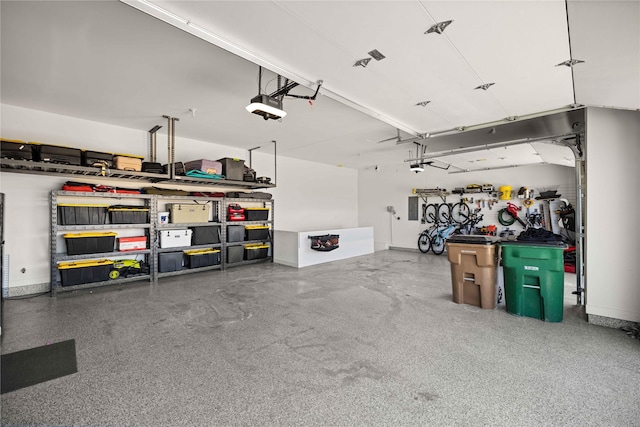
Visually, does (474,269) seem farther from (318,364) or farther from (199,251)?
(199,251)

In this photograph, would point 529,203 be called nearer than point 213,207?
No

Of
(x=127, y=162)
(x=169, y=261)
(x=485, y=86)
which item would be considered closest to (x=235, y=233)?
(x=169, y=261)

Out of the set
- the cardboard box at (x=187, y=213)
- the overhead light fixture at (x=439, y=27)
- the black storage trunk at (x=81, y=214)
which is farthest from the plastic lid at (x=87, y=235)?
the overhead light fixture at (x=439, y=27)

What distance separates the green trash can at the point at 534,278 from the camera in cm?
326

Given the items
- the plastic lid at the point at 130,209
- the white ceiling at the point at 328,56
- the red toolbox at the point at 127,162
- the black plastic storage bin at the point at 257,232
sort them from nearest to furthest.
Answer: the white ceiling at the point at 328,56, the red toolbox at the point at 127,162, the plastic lid at the point at 130,209, the black plastic storage bin at the point at 257,232

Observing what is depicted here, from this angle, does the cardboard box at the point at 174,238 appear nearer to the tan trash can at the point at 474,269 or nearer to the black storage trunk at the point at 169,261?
the black storage trunk at the point at 169,261

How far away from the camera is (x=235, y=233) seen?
256 inches

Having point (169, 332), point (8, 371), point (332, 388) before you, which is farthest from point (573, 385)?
point (8, 371)

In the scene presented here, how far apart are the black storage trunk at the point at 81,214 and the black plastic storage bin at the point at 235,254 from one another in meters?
2.35

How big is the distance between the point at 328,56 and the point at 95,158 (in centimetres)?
403

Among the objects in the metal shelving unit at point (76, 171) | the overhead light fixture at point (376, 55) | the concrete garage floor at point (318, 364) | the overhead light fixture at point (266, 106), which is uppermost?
the overhead light fixture at point (376, 55)

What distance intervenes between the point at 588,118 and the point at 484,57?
188 cm

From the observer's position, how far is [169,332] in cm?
300

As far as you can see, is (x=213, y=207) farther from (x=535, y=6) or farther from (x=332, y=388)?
(x=535, y=6)
